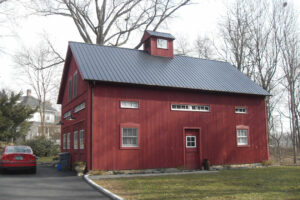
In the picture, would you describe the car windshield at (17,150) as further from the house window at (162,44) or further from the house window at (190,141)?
the house window at (162,44)

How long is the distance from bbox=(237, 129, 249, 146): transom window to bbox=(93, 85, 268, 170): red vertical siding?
33cm

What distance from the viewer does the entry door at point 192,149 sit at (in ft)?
57.7

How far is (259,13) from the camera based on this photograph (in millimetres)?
29031

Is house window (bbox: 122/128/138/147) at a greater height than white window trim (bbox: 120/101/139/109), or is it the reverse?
white window trim (bbox: 120/101/139/109)

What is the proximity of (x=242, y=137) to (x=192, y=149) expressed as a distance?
151 inches

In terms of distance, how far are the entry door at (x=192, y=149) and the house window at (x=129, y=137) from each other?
3238 millimetres

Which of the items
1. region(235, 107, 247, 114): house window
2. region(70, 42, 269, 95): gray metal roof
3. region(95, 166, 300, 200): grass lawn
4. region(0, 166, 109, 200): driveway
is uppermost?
region(70, 42, 269, 95): gray metal roof

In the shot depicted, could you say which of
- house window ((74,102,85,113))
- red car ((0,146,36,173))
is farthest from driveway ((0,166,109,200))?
house window ((74,102,85,113))

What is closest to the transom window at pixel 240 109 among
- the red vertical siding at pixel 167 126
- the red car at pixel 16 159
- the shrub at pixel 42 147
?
the red vertical siding at pixel 167 126

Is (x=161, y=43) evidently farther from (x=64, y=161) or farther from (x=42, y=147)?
(x=42, y=147)

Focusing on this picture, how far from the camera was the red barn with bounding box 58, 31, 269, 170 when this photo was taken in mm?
15648

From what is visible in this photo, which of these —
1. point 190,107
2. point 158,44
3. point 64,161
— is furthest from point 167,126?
point 158,44

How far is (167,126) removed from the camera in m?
17.0

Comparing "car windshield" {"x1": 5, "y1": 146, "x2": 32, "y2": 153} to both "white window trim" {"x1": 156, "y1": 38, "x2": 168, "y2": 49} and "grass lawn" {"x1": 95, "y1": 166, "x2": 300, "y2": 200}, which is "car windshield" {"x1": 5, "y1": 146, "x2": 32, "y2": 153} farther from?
"white window trim" {"x1": 156, "y1": 38, "x2": 168, "y2": 49}
